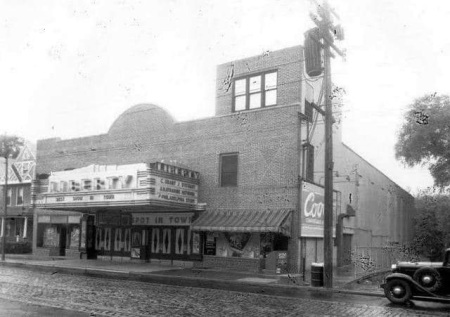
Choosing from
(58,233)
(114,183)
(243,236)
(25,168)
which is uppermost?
(25,168)

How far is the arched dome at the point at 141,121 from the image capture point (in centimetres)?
3007

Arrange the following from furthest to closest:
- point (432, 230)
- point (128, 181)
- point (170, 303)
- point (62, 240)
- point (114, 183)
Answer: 1. point (432, 230)
2. point (62, 240)
3. point (114, 183)
4. point (128, 181)
5. point (170, 303)

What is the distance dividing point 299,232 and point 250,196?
10.8ft

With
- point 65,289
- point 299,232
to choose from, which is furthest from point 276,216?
point 65,289

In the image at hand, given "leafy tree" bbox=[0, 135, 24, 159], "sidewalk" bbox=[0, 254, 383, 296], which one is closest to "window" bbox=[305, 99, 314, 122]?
"sidewalk" bbox=[0, 254, 383, 296]

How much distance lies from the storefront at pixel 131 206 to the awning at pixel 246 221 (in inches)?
57.0

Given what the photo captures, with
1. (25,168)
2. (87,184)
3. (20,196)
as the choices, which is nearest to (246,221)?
(87,184)

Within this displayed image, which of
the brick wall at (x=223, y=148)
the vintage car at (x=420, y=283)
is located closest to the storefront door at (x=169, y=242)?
the brick wall at (x=223, y=148)

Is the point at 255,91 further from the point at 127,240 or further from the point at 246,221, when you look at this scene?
the point at 127,240

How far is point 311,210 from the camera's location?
84.8 feet

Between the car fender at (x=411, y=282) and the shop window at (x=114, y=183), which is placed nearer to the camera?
the car fender at (x=411, y=282)

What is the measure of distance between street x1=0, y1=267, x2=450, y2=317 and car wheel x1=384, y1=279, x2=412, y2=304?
1.26 ft

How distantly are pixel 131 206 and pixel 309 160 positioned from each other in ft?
31.5

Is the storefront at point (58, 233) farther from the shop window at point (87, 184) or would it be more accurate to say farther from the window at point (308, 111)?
the window at point (308, 111)
